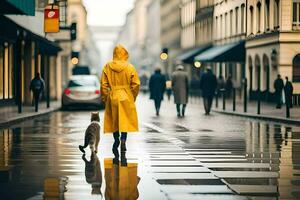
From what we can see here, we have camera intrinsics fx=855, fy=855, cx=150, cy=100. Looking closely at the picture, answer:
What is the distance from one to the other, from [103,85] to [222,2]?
2184 inches

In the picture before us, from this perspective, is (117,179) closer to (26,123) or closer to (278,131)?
(278,131)

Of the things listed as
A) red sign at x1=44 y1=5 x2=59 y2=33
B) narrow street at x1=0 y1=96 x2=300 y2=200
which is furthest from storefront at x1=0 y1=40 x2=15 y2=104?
narrow street at x1=0 y1=96 x2=300 y2=200

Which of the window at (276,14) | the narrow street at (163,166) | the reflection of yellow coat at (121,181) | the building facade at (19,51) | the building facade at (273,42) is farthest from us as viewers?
the window at (276,14)

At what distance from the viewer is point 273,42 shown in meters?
Result: 48.6

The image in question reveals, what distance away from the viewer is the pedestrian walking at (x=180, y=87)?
33.0m

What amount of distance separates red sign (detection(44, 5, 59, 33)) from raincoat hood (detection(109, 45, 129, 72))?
89.9 feet

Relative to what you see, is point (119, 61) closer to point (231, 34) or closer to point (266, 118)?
point (266, 118)

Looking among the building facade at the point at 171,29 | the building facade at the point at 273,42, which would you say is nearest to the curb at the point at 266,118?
the building facade at the point at 273,42

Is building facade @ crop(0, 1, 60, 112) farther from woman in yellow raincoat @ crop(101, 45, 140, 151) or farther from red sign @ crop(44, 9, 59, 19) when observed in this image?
woman in yellow raincoat @ crop(101, 45, 140, 151)

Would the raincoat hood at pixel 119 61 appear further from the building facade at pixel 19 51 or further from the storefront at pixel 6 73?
the storefront at pixel 6 73

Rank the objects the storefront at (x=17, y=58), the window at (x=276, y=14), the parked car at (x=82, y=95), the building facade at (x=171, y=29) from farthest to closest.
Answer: the building facade at (x=171, y=29) → the window at (x=276, y=14) → the parked car at (x=82, y=95) → the storefront at (x=17, y=58)

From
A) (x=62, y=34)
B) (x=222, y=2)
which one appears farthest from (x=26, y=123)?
(x=222, y=2)

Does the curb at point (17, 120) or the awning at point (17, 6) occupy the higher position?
the awning at point (17, 6)

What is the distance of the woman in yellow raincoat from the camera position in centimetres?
1501
